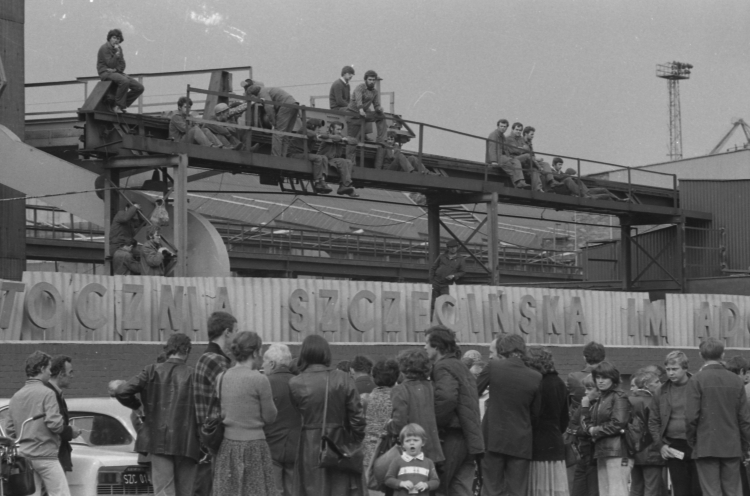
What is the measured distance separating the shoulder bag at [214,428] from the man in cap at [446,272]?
1277 centimetres

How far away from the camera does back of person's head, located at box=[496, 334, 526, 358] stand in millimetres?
10469

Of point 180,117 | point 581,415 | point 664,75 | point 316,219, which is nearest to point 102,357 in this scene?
point 180,117

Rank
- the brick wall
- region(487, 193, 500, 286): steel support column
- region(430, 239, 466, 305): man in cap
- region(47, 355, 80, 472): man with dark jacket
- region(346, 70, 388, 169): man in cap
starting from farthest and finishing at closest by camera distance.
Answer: region(487, 193, 500, 286): steel support column
region(346, 70, 388, 169): man in cap
region(430, 239, 466, 305): man in cap
the brick wall
region(47, 355, 80, 472): man with dark jacket

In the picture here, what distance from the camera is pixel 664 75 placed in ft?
261

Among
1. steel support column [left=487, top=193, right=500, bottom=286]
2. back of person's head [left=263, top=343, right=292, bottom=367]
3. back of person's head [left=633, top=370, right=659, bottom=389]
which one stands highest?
steel support column [left=487, top=193, right=500, bottom=286]

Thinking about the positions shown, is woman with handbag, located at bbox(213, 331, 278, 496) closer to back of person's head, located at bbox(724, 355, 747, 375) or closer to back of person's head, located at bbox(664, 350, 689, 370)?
back of person's head, located at bbox(664, 350, 689, 370)

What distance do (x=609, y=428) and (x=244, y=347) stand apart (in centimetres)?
407

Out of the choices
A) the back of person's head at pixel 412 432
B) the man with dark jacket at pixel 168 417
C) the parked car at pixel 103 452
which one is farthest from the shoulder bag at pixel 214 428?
the back of person's head at pixel 412 432

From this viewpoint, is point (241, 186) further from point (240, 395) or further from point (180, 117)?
point (240, 395)

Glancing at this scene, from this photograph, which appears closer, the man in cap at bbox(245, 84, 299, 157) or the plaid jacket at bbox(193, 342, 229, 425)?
the plaid jacket at bbox(193, 342, 229, 425)

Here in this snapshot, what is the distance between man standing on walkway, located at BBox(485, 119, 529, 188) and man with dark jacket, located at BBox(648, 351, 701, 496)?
1607 centimetres

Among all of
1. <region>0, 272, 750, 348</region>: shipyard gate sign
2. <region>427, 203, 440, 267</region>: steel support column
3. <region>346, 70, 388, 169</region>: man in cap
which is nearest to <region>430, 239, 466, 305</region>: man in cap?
<region>0, 272, 750, 348</region>: shipyard gate sign

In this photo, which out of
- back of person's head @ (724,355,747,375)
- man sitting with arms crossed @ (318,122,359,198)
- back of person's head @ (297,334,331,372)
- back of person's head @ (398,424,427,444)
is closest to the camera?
back of person's head @ (398,424,427,444)

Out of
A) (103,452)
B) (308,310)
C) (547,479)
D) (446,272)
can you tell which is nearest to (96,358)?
(308,310)
